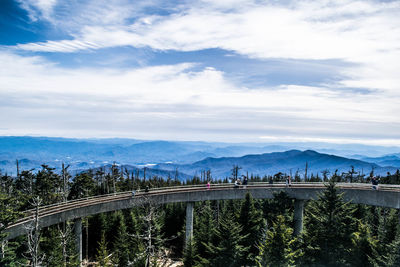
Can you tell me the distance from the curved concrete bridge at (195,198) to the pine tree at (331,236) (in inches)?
215

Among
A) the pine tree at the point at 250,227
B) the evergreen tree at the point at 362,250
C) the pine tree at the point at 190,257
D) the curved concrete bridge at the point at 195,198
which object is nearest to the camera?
the evergreen tree at the point at 362,250

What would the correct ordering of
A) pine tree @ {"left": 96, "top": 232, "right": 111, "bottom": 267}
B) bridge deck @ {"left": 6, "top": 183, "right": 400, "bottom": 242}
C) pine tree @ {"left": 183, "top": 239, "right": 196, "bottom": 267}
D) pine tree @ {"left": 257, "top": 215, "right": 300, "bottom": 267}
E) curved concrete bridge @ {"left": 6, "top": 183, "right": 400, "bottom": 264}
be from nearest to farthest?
pine tree @ {"left": 257, "top": 215, "right": 300, "bottom": 267} < pine tree @ {"left": 96, "top": 232, "right": 111, "bottom": 267} < bridge deck @ {"left": 6, "top": 183, "right": 400, "bottom": 242} < curved concrete bridge @ {"left": 6, "top": 183, "right": 400, "bottom": 264} < pine tree @ {"left": 183, "top": 239, "right": 196, "bottom": 267}

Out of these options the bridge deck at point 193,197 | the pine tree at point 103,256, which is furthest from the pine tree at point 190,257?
the pine tree at point 103,256

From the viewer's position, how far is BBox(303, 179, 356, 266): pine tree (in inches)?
1212

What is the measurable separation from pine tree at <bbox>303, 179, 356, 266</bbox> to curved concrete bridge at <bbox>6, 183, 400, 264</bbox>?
17.9 ft

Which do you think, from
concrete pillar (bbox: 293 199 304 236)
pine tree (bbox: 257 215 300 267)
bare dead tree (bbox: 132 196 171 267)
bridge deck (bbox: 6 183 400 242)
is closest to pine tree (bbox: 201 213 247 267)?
pine tree (bbox: 257 215 300 267)

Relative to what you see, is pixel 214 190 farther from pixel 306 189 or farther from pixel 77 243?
pixel 77 243

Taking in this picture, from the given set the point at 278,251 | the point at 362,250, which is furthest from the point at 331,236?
the point at 278,251

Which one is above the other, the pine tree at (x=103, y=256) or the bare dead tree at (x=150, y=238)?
the bare dead tree at (x=150, y=238)

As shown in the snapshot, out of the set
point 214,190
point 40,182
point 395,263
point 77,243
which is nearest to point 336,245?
point 395,263

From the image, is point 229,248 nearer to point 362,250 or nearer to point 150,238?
point 150,238

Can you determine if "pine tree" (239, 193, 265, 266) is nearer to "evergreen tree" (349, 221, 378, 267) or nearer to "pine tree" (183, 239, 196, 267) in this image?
"pine tree" (183, 239, 196, 267)

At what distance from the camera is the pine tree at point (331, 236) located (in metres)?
30.8

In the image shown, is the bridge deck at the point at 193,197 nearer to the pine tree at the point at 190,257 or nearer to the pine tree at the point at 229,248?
the pine tree at the point at 190,257
